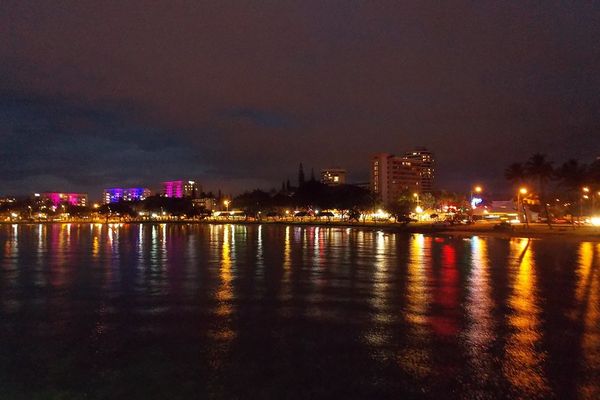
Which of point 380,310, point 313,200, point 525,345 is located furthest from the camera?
point 313,200

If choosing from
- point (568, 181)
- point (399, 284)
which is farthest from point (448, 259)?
point (568, 181)

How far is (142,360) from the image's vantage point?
325 inches

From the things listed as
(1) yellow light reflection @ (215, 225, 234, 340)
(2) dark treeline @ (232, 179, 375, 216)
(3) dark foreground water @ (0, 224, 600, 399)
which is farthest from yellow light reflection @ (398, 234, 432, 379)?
(2) dark treeline @ (232, 179, 375, 216)

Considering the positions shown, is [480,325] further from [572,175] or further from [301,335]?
[572,175]

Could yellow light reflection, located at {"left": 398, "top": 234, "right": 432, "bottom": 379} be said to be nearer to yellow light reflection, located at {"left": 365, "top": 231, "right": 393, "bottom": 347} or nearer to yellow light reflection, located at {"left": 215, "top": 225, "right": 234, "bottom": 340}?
yellow light reflection, located at {"left": 365, "top": 231, "right": 393, "bottom": 347}

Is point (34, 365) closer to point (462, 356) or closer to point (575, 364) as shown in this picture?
point (462, 356)

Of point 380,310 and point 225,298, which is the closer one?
point 380,310

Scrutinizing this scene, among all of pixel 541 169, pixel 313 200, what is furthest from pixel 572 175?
pixel 313 200

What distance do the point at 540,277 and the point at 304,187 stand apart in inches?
4138

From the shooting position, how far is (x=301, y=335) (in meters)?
9.88

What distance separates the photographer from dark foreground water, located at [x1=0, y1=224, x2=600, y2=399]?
7.09 metres

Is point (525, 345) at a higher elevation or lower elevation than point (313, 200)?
lower

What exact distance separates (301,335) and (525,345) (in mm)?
4210

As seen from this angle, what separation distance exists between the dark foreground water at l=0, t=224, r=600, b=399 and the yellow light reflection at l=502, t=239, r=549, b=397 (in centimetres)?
4
